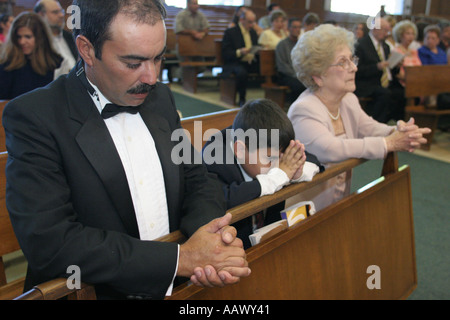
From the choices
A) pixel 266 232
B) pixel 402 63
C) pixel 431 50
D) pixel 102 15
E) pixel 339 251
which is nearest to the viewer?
pixel 102 15

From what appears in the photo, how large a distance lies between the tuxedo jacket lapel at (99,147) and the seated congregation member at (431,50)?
20.8 feet

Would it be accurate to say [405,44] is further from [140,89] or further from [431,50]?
[140,89]

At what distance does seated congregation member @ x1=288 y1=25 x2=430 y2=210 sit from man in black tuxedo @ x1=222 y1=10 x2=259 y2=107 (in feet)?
14.3

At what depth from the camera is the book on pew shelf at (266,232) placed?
4.74ft

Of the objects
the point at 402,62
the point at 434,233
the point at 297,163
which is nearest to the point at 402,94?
the point at 402,62

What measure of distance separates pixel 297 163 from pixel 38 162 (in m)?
0.97

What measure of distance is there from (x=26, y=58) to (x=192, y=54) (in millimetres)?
4346

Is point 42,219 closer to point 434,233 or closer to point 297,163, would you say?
point 297,163

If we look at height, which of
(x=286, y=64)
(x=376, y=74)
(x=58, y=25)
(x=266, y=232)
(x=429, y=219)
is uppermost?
(x=58, y=25)

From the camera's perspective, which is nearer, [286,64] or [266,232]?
[266,232]

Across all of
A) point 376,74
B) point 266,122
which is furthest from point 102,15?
point 376,74

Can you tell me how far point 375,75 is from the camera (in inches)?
225

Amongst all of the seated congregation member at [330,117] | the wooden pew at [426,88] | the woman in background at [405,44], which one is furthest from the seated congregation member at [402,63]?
the seated congregation member at [330,117]

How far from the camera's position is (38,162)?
104 centimetres
